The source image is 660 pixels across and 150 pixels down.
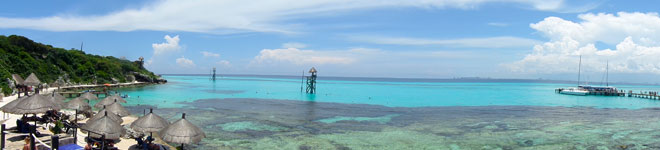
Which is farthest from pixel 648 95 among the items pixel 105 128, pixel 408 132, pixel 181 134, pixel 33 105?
pixel 33 105

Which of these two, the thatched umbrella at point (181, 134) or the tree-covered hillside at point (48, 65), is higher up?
the tree-covered hillside at point (48, 65)

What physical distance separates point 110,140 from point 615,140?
2685cm


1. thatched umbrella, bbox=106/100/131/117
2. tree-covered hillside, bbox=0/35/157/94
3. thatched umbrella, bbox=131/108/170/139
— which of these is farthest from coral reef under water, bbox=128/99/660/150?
tree-covered hillside, bbox=0/35/157/94

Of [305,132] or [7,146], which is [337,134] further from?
[7,146]

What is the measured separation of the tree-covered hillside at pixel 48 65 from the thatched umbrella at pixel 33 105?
24.5m

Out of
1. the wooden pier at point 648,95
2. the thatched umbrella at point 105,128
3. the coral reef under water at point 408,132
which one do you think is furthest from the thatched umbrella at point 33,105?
the wooden pier at point 648,95

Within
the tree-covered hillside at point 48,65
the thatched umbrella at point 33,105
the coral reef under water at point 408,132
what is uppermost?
the tree-covered hillside at point 48,65

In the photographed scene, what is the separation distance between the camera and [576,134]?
24.6 m

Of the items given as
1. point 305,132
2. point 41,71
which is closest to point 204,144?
point 305,132

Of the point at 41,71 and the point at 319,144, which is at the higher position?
the point at 41,71

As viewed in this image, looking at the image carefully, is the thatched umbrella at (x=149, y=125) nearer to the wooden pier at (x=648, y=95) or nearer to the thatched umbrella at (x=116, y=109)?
the thatched umbrella at (x=116, y=109)

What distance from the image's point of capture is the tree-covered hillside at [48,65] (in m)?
49.8

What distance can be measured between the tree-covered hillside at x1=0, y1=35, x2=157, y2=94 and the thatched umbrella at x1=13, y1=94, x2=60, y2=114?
24533mm

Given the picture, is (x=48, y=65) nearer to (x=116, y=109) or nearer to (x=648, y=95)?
(x=116, y=109)
